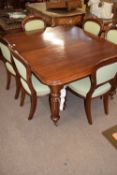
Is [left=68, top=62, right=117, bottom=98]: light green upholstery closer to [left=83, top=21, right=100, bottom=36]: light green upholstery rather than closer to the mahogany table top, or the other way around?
the mahogany table top

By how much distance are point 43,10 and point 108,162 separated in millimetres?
2750

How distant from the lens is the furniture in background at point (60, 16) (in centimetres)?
336

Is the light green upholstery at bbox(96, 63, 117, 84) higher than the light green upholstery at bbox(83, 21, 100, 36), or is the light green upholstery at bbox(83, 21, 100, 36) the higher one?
the light green upholstery at bbox(83, 21, 100, 36)

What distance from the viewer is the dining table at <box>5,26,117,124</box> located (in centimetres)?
186

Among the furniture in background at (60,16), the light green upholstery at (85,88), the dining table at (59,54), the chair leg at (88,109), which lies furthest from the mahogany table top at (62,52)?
the furniture in background at (60,16)

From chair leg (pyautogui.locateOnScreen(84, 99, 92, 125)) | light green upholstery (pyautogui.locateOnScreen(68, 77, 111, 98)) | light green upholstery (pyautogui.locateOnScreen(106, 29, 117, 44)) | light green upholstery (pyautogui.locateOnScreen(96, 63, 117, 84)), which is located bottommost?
chair leg (pyautogui.locateOnScreen(84, 99, 92, 125))

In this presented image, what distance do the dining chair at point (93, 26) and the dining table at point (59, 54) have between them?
17 cm

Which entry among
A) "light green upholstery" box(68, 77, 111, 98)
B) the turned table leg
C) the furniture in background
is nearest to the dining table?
the turned table leg

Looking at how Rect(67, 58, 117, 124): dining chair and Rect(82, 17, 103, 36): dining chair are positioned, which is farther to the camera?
Rect(82, 17, 103, 36): dining chair

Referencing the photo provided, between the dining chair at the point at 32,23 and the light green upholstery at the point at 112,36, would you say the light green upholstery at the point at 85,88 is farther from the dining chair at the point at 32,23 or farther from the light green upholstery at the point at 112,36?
the dining chair at the point at 32,23

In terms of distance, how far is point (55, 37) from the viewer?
259 centimetres

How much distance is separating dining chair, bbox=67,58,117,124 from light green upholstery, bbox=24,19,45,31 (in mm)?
1224

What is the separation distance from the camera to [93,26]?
283cm

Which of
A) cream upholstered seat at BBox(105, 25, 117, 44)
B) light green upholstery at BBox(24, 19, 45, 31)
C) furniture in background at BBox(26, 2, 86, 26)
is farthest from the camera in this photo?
furniture in background at BBox(26, 2, 86, 26)
